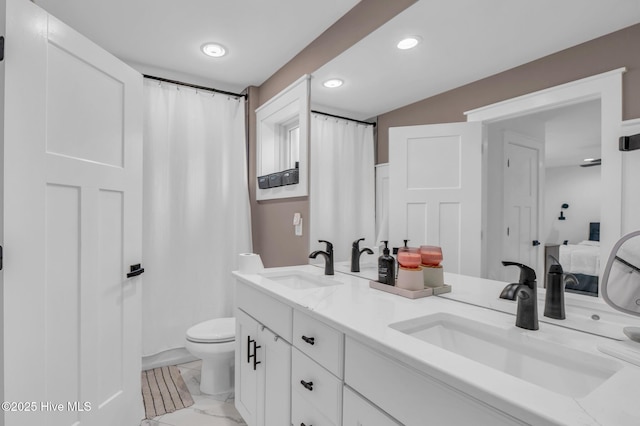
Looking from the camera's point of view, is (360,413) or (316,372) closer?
(360,413)

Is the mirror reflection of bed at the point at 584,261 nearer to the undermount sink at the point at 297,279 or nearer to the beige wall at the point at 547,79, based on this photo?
the beige wall at the point at 547,79

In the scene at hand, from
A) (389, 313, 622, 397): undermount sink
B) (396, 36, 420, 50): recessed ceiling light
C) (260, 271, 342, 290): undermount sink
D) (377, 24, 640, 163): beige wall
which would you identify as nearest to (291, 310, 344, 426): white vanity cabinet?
(389, 313, 622, 397): undermount sink

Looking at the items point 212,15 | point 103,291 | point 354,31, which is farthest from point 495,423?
point 212,15

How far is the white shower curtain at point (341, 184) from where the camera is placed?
69.1 inches

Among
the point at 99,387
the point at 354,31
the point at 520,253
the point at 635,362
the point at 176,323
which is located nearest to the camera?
the point at 635,362

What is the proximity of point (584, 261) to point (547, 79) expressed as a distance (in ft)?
1.97

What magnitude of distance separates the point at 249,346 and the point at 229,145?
180cm

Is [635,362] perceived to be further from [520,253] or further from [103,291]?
[103,291]

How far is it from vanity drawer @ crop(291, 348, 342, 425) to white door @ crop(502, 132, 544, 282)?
76 cm

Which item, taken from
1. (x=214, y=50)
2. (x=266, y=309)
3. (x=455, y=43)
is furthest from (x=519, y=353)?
(x=214, y=50)

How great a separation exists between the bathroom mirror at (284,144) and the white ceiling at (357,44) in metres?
0.19

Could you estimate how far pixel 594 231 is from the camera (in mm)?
929

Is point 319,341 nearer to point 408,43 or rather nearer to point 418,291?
point 418,291

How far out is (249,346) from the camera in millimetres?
1608
